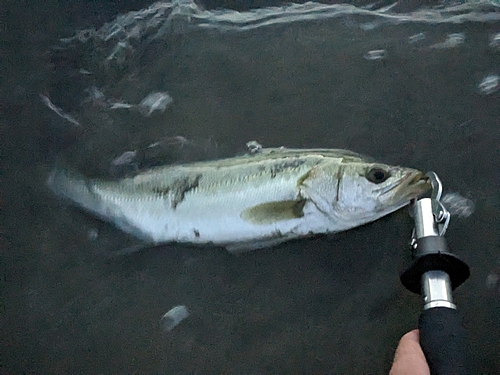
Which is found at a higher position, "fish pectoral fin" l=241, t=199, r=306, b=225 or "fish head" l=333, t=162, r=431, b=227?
"fish head" l=333, t=162, r=431, b=227

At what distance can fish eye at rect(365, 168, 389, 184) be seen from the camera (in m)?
0.90

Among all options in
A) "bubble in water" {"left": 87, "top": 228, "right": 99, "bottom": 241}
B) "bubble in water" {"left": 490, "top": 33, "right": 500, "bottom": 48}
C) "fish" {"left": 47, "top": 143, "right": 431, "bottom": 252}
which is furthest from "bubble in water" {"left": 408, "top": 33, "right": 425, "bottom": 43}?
"bubble in water" {"left": 87, "top": 228, "right": 99, "bottom": 241}

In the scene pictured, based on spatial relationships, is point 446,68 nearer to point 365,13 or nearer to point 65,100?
point 365,13

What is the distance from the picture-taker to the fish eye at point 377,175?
2.95 feet

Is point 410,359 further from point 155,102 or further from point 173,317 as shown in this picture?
point 155,102

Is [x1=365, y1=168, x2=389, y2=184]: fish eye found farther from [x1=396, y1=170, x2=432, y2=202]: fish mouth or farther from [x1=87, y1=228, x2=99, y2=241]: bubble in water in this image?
[x1=87, y1=228, x2=99, y2=241]: bubble in water

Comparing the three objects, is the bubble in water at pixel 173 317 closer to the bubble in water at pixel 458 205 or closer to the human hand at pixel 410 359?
the human hand at pixel 410 359

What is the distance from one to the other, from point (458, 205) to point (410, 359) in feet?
1.03

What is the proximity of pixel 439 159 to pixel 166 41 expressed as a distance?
0.62m

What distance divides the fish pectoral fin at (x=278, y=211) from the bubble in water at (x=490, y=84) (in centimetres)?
41

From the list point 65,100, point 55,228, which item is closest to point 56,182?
point 55,228

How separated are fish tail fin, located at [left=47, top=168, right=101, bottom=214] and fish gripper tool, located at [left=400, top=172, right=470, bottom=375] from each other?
566 mm

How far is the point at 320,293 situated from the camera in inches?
35.4

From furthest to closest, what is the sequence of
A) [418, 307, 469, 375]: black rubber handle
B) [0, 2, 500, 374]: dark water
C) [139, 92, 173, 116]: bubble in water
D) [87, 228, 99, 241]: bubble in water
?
1. [139, 92, 173, 116]: bubble in water
2. [87, 228, 99, 241]: bubble in water
3. [0, 2, 500, 374]: dark water
4. [418, 307, 469, 375]: black rubber handle
